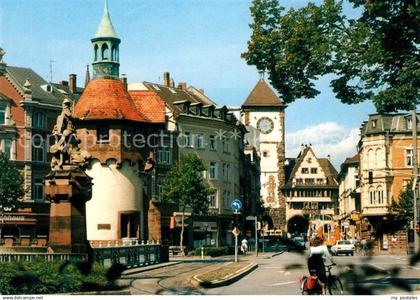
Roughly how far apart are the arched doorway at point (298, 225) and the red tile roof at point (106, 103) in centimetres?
2126

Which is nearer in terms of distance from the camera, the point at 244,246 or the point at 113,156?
the point at 113,156

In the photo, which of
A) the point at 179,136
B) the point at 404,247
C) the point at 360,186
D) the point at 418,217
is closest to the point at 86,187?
the point at 360,186

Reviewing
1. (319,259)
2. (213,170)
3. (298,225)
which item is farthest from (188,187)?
(319,259)

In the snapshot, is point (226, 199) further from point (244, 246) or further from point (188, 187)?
point (244, 246)

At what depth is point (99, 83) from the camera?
28.9m

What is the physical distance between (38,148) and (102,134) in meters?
7.73

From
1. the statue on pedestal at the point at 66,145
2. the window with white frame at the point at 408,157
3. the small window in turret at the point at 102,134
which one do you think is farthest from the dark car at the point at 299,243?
the small window in turret at the point at 102,134

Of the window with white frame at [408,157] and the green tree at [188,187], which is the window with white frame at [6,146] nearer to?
the window with white frame at [408,157]

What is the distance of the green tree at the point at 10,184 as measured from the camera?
2077cm

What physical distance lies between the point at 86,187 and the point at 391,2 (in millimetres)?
11305

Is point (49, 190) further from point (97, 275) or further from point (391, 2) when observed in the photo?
point (97, 275)

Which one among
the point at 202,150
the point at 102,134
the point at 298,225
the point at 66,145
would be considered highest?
the point at 202,150

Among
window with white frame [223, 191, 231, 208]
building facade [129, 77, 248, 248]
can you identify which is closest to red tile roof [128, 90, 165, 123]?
building facade [129, 77, 248, 248]

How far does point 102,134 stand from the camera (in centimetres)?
2859
